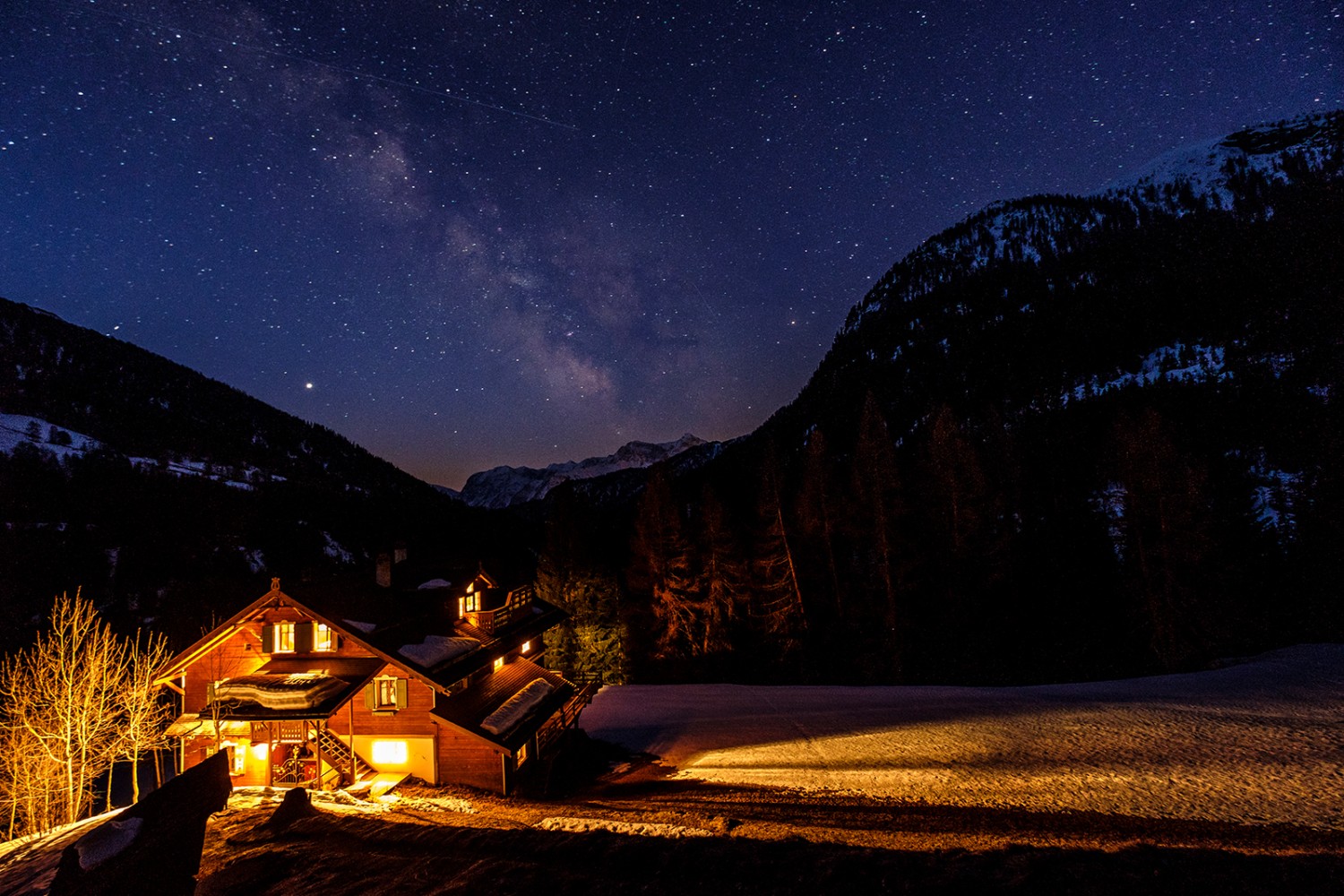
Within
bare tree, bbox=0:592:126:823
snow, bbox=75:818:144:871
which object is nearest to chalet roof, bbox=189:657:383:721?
bare tree, bbox=0:592:126:823

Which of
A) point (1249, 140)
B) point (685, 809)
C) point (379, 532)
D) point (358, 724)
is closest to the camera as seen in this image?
point (685, 809)

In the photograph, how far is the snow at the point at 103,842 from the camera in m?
6.33

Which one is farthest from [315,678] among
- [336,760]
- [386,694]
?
[336,760]

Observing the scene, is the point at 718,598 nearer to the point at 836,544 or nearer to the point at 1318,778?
the point at 836,544

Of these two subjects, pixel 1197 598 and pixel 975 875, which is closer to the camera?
pixel 975 875

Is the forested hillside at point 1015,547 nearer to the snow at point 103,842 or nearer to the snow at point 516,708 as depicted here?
the snow at point 516,708

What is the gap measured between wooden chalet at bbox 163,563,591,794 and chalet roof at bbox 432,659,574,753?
0.07 m

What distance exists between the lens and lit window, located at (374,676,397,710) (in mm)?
21042

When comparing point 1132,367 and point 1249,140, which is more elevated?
point 1249,140

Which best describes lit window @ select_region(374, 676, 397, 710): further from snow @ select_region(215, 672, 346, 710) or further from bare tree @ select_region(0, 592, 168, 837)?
bare tree @ select_region(0, 592, 168, 837)

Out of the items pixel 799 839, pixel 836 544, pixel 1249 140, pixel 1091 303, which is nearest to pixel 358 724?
pixel 799 839

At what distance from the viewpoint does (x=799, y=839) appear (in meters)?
9.55

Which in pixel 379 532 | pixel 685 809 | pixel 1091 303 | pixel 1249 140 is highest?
pixel 1249 140

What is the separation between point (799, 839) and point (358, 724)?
19.1 meters
